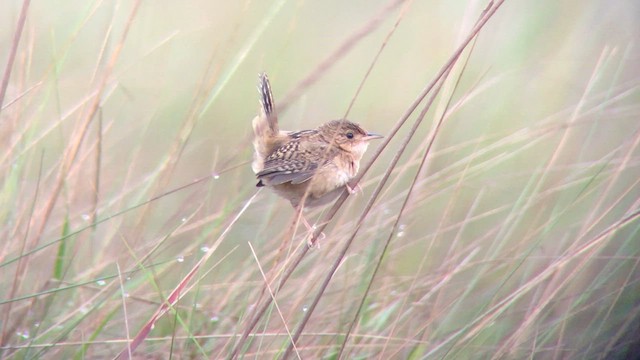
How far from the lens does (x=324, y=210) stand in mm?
2588

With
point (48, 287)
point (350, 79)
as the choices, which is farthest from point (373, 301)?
point (350, 79)

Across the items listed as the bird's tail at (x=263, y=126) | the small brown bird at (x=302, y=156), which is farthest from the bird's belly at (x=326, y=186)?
the bird's tail at (x=263, y=126)

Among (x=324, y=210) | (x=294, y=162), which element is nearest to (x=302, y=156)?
(x=294, y=162)

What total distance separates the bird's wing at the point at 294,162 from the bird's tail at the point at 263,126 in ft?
0.15

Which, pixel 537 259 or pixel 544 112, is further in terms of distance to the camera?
pixel 544 112

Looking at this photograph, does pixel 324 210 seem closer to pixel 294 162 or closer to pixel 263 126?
pixel 294 162

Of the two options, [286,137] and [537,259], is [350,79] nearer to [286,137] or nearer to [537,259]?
[286,137]

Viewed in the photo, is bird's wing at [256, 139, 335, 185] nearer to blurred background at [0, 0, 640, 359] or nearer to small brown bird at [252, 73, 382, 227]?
small brown bird at [252, 73, 382, 227]

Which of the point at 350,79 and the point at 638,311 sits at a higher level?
the point at 350,79

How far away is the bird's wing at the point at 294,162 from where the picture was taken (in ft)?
8.79

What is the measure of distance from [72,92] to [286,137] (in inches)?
60.5

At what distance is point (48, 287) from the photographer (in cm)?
233

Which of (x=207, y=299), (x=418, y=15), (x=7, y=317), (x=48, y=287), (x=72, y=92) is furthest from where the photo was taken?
(x=418, y=15)

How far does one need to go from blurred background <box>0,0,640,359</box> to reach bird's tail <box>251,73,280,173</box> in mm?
114
